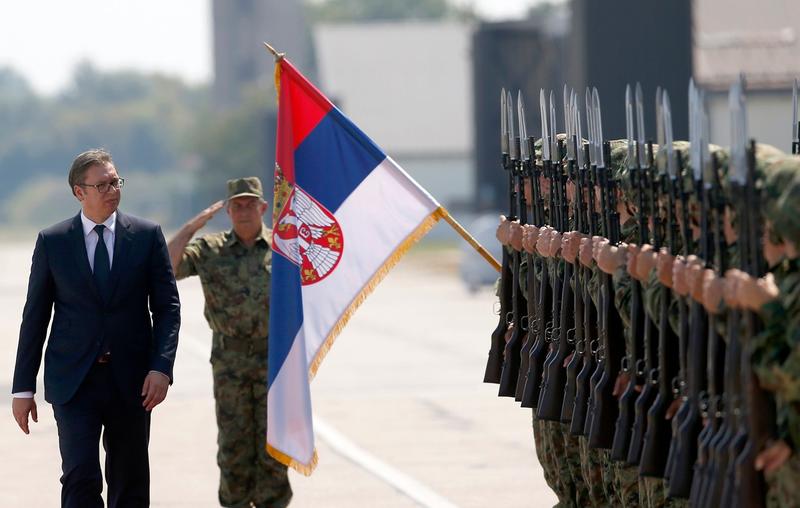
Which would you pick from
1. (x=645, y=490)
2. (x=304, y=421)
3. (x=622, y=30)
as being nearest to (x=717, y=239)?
(x=645, y=490)

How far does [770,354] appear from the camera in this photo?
5.59 meters

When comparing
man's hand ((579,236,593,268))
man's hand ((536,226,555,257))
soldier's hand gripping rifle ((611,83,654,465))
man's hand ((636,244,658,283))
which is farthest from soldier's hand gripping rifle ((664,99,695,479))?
man's hand ((536,226,555,257))

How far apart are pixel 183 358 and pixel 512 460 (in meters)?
9.06

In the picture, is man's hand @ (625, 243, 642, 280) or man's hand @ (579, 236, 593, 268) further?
man's hand @ (579, 236, 593, 268)

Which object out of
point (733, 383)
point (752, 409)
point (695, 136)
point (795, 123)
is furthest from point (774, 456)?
point (795, 123)

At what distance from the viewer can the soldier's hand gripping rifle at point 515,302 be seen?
28.4 feet

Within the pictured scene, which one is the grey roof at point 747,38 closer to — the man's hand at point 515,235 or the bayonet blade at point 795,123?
the man's hand at point 515,235

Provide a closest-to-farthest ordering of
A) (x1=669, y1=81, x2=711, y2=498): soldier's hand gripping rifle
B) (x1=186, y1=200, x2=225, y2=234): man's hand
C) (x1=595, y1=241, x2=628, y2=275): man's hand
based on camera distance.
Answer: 1. (x1=669, y1=81, x2=711, y2=498): soldier's hand gripping rifle
2. (x1=595, y1=241, x2=628, y2=275): man's hand
3. (x1=186, y1=200, x2=225, y2=234): man's hand

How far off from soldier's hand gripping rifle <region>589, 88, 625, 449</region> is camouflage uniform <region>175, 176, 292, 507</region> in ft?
8.40

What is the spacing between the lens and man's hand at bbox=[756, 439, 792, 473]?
220 inches

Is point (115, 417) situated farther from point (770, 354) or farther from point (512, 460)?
point (512, 460)

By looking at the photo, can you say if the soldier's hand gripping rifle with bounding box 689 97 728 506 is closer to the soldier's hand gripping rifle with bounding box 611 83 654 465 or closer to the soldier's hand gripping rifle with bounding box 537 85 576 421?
the soldier's hand gripping rifle with bounding box 611 83 654 465

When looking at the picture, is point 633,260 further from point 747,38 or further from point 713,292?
point 747,38

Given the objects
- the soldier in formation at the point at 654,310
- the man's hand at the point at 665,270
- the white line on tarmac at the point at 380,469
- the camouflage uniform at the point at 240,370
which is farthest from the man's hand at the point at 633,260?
the white line on tarmac at the point at 380,469
